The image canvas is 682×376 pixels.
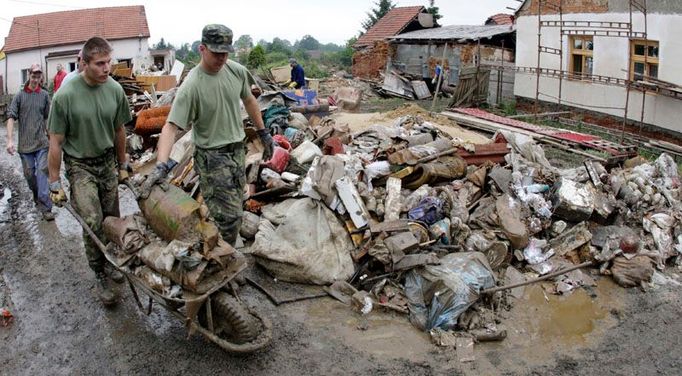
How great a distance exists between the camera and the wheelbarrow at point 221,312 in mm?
3689

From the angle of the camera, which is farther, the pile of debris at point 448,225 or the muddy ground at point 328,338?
the pile of debris at point 448,225

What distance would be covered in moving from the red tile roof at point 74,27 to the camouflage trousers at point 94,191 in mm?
30113

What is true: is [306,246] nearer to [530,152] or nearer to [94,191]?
[94,191]

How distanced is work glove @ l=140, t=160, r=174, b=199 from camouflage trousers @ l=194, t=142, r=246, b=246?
2.25 ft

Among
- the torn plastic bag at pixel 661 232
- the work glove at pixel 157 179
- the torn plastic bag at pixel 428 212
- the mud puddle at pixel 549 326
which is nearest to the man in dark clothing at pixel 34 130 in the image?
the work glove at pixel 157 179

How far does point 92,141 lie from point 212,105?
1049 mm

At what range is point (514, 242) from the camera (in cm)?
589

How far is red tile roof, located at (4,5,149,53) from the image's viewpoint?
32.2 metres

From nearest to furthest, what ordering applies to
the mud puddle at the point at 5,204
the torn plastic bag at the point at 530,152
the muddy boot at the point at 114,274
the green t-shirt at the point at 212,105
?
the green t-shirt at the point at 212,105, the muddy boot at the point at 114,274, the mud puddle at the point at 5,204, the torn plastic bag at the point at 530,152

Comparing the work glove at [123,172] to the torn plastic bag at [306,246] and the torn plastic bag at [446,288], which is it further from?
the torn plastic bag at [446,288]

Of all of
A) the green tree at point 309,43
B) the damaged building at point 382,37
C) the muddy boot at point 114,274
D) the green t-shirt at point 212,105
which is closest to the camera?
the green t-shirt at point 212,105

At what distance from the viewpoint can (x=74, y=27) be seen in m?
32.8

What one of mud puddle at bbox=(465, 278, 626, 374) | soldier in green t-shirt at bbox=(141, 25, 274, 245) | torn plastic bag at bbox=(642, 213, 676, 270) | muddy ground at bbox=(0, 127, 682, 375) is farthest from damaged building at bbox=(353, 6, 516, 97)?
soldier in green t-shirt at bbox=(141, 25, 274, 245)

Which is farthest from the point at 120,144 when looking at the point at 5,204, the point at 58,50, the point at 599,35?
the point at 58,50
